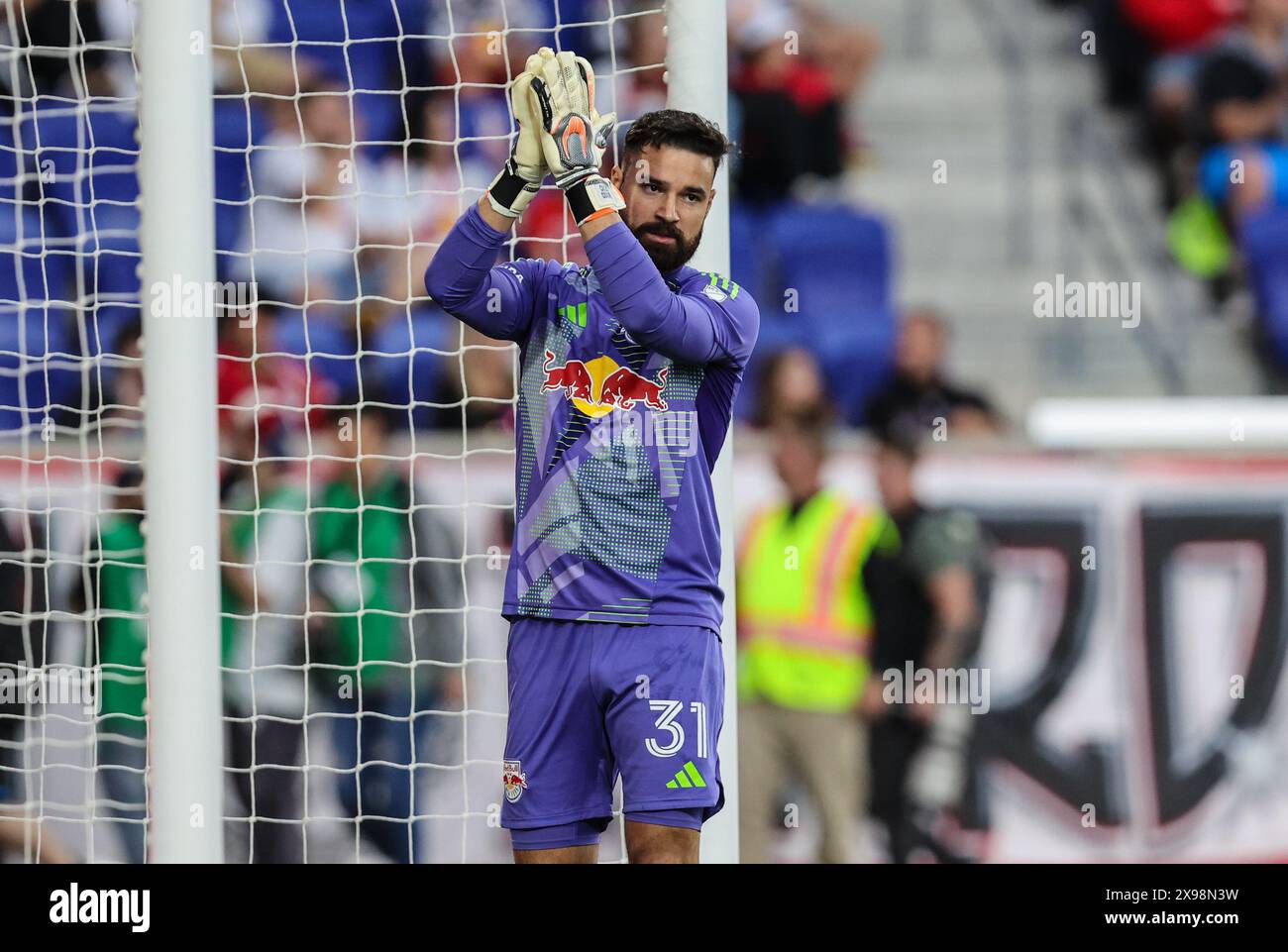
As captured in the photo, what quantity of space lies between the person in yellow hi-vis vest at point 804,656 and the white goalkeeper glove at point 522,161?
9.76 feet

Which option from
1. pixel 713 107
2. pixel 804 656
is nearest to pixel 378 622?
pixel 804 656

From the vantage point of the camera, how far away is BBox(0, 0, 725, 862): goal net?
5371 millimetres

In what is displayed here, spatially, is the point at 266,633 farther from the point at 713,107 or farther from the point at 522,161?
the point at 522,161

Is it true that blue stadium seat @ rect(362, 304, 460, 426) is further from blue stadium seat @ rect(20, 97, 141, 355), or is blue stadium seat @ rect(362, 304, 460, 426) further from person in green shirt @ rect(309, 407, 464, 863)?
blue stadium seat @ rect(20, 97, 141, 355)

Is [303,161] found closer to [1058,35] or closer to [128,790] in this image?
[128,790]

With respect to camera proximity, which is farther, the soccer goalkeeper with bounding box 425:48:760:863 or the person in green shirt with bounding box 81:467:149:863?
the person in green shirt with bounding box 81:467:149:863

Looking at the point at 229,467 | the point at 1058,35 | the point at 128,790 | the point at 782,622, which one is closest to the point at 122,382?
the point at 229,467

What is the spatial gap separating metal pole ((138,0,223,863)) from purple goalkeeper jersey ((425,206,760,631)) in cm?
88

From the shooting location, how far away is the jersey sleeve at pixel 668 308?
9.56 feet

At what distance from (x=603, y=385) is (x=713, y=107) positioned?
2.80 ft

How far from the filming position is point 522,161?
3.05 metres

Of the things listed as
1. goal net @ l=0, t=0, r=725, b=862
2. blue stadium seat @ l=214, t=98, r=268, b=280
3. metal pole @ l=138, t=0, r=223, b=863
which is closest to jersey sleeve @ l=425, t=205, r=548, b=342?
metal pole @ l=138, t=0, r=223, b=863

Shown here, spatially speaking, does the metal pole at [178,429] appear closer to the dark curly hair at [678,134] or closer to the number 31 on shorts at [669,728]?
the dark curly hair at [678,134]

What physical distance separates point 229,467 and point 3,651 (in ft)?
2.96
